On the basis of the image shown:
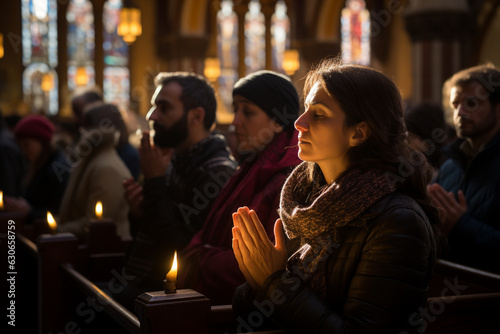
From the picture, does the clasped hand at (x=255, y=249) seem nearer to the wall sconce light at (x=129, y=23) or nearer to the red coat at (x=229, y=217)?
the red coat at (x=229, y=217)

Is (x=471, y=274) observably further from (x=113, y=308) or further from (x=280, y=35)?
(x=280, y=35)

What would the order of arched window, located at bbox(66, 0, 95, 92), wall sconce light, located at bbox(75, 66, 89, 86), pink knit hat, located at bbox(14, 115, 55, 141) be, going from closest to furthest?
pink knit hat, located at bbox(14, 115, 55, 141) → wall sconce light, located at bbox(75, 66, 89, 86) → arched window, located at bbox(66, 0, 95, 92)

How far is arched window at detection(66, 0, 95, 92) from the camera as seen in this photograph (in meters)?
16.6

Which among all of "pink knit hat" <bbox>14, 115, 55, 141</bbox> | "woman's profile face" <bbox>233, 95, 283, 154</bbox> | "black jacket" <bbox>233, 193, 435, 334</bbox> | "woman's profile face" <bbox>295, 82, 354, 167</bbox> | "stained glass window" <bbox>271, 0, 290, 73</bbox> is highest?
"stained glass window" <bbox>271, 0, 290, 73</bbox>

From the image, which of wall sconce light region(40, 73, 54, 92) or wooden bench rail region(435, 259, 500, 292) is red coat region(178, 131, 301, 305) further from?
wall sconce light region(40, 73, 54, 92)

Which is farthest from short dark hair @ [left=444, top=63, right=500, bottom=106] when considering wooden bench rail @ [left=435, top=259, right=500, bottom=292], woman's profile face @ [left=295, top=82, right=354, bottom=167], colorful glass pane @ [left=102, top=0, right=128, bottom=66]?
colorful glass pane @ [left=102, top=0, right=128, bottom=66]

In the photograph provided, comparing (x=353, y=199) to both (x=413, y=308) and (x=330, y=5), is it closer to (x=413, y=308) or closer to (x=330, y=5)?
(x=413, y=308)

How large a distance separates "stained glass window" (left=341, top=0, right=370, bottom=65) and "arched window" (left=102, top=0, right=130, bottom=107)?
6301 mm

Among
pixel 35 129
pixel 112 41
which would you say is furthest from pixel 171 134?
pixel 112 41

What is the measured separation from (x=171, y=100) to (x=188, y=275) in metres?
1.05

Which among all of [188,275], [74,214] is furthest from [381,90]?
[74,214]

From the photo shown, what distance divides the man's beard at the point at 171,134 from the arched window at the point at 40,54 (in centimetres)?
1337

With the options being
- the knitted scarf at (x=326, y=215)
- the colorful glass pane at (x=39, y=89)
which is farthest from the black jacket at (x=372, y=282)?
the colorful glass pane at (x=39, y=89)

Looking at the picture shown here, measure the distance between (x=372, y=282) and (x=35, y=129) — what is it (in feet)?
13.8
